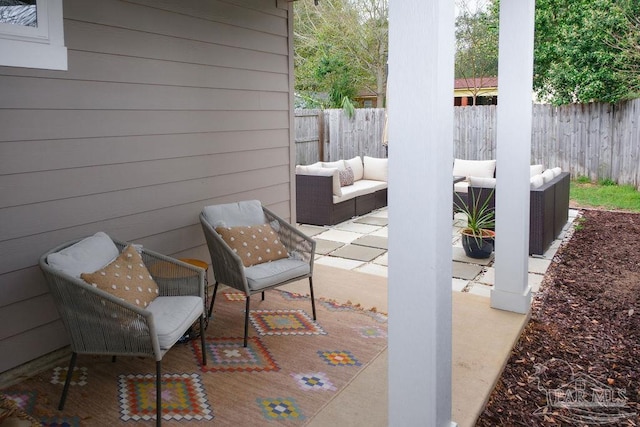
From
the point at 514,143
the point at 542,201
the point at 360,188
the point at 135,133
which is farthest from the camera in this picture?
the point at 360,188

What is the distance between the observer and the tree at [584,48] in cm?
941

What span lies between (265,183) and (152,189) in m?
→ 1.27

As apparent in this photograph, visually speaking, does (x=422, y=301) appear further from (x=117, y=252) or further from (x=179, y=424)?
(x=117, y=252)

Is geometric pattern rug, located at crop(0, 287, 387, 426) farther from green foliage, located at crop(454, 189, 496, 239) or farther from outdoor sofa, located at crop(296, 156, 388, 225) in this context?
outdoor sofa, located at crop(296, 156, 388, 225)

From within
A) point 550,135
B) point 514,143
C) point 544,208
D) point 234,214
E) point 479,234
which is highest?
point 550,135

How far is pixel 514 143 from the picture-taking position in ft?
11.1

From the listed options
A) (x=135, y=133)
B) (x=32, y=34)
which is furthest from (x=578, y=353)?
(x=32, y=34)

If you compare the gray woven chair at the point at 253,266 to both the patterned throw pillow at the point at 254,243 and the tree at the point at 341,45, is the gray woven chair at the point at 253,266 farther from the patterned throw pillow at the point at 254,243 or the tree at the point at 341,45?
the tree at the point at 341,45

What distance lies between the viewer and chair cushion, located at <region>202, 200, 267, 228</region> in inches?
145

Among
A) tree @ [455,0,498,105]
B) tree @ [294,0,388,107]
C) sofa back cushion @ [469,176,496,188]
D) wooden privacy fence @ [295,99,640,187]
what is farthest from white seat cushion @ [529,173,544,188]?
tree @ [455,0,498,105]

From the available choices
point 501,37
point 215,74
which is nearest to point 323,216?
point 215,74

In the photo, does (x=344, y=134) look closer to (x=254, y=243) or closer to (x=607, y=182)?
(x=607, y=182)

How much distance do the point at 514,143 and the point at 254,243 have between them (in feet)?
5.99

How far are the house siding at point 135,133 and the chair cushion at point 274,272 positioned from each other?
32.5 inches
